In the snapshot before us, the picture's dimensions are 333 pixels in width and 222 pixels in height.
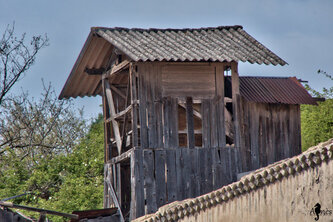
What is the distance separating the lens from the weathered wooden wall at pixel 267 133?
65.9 feet

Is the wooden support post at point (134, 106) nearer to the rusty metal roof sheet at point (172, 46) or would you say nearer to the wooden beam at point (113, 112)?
the rusty metal roof sheet at point (172, 46)

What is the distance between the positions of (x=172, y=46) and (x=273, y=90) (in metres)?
3.87

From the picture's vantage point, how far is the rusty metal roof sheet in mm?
18938

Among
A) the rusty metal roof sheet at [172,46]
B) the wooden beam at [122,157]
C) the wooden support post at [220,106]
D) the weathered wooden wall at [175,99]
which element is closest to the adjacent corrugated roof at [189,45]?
the rusty metal roof sheet at [172,46]

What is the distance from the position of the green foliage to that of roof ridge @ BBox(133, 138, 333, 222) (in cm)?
950

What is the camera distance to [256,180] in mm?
13836

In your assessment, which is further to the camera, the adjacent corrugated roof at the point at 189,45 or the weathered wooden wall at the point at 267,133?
the weathered wooden wall at the point at 267,133

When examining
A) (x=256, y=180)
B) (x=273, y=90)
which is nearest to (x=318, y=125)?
(x=273, y=90)

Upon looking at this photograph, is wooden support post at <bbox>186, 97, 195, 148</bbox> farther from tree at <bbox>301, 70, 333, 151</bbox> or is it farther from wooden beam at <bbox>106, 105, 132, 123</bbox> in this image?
tree at <bbox>301, 70, 333, 151</bbox>

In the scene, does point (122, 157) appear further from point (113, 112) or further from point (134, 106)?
point (113, 112)

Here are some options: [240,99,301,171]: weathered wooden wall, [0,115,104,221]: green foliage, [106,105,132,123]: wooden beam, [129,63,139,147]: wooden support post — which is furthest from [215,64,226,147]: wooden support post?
[0,115,104,221]: green foliage

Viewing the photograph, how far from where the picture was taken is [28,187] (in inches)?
1030

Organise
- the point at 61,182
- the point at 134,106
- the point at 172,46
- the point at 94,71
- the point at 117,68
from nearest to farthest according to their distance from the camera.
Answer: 1. the point at 134,106
2. the point at 172,46
3. the point at 117,68
4. the point at 94,71
5. the point at 61,182

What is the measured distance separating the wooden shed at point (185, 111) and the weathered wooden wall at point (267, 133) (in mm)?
31
